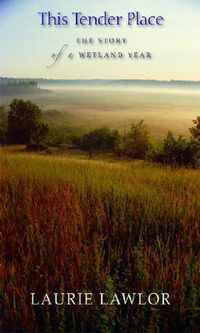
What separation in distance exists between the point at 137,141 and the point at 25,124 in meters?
1.27

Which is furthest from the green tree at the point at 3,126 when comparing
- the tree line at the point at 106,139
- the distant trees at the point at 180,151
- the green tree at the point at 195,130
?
the green tree at the point at 195,130

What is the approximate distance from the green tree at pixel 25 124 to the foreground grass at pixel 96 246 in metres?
0.28

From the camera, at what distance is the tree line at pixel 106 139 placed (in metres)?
5.81

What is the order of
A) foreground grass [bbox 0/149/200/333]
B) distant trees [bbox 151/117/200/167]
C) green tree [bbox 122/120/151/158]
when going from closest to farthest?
foreground grass [bbox 0/149/200/333], green tree [bbox 122/120/151/158], distant trees [bbox 151/117/200/167]

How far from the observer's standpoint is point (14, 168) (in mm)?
5969

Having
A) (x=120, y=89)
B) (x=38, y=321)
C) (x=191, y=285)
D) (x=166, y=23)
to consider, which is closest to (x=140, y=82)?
(x=120, y=89)

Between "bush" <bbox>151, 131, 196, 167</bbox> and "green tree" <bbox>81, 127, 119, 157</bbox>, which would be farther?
"bush" <bbox>151, 131, 196, 167</bbox>

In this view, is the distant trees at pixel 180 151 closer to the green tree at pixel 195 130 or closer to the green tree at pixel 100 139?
the green tree at pixel 195 130

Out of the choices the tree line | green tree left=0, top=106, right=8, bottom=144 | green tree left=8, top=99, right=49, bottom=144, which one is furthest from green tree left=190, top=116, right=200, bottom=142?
green tree left=0, top=106, right=8, bottom=144

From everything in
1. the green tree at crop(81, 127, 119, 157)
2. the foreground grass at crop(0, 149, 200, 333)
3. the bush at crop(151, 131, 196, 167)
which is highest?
the green tree at crop(81, 127, 119, 157)

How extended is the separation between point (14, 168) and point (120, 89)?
1.43m

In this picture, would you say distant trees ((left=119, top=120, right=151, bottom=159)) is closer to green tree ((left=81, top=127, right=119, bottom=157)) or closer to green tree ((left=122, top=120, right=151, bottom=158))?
green tree ((left=122, top=120, right=151, bottom=158))

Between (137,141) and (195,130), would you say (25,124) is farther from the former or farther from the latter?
(195,130)

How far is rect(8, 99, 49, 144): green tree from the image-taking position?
5721 millimetres
